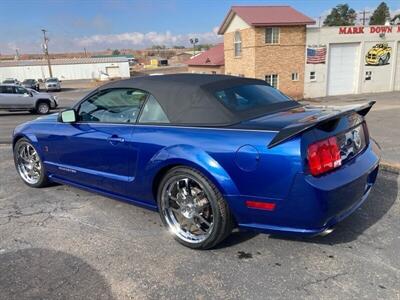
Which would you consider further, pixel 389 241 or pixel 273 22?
pixel 273 22

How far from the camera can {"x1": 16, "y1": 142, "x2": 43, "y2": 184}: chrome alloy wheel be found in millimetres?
5152

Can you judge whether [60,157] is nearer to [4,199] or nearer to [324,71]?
[4,199]

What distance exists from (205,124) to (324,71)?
28.8 m

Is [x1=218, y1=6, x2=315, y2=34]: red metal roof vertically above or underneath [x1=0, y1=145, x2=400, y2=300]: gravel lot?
above

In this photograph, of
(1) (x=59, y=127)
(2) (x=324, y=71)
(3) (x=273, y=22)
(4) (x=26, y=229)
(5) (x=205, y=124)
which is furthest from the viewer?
(2) (x=324, y=71)

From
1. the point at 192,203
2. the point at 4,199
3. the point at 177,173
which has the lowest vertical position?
the point at 4,199

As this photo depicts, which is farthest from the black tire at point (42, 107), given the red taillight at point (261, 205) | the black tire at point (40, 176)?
the red taillight at point (261, 205)

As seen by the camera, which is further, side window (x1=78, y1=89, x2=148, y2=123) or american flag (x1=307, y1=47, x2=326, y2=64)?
american flag (x1=307, y1=47, x2=326, y2=64)

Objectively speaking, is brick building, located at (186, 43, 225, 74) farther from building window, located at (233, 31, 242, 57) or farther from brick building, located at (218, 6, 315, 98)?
brick building, located at (218, 6, 315, 98)

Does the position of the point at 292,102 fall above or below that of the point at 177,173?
above

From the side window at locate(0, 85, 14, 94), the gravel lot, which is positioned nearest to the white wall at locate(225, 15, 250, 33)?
the side window at locate(0, 85, 14, 94)

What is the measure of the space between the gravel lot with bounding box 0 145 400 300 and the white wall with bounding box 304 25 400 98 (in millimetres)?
26798

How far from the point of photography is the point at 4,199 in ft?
15.9

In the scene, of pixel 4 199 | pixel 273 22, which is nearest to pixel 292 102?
pixel 4 199
